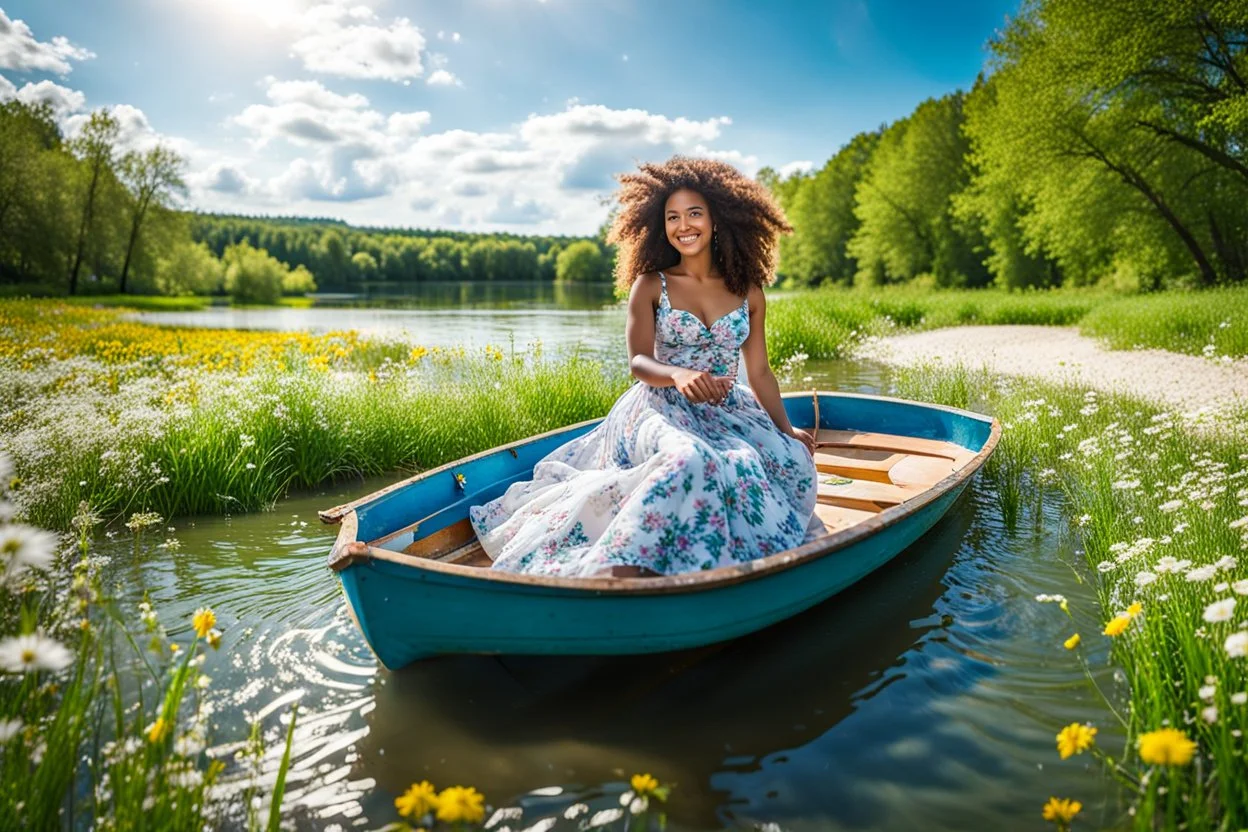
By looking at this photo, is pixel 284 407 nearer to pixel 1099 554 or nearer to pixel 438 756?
pixel 438 756

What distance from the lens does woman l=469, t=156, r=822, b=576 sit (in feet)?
10.1

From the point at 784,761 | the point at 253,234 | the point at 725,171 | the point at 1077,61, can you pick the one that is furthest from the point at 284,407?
the point at 253,234

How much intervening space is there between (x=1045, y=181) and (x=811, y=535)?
21105 mm

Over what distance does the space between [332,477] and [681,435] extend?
4401 mm

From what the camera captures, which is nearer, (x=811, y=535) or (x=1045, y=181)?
(x=811, y=535)

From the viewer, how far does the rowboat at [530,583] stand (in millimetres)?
2691

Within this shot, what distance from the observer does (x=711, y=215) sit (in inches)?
165

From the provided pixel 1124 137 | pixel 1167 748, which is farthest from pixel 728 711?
pixel 1124 137

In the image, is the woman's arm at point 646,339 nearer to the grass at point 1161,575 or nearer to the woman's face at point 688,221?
the woman's face at point 688,221

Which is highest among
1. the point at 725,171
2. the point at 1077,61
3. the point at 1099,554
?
the point at 1077,61

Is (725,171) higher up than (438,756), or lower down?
higher up

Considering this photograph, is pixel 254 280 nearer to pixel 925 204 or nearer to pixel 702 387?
pixel 925 204

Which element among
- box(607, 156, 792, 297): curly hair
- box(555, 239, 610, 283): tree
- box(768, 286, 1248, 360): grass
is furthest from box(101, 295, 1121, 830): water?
box(555, 239, 610, 283): tree

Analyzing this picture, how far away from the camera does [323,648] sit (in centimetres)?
359
